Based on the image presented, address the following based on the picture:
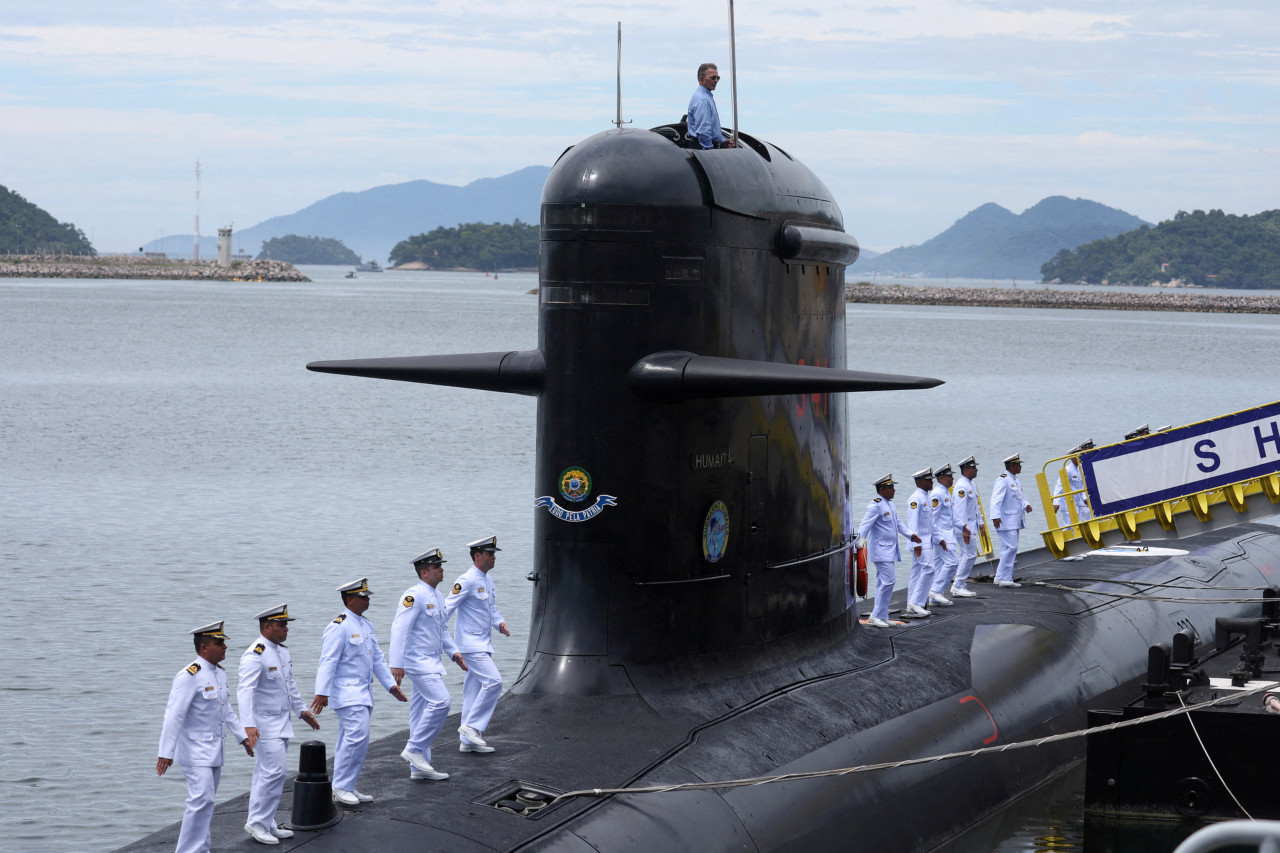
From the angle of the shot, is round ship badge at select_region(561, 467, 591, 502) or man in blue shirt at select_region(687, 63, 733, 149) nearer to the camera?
round ship badge at select_region(561, 467, 591, 502)

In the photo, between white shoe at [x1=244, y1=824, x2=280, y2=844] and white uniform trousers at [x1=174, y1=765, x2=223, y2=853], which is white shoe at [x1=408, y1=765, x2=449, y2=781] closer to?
white shoe at [x1=244, y1=824, x2=280, y2=844]

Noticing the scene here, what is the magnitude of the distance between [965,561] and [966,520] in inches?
21.3

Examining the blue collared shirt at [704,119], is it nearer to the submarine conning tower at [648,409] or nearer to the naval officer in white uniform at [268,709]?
the submarine conning tower at [648,409]

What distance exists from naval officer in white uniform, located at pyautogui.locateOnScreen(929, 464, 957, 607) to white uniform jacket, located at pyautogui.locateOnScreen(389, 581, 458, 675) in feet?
27.1

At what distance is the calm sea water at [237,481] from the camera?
56.1ft

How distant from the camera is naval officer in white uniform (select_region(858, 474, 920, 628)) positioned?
15883 mm

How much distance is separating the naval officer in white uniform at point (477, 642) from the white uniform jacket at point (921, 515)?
7990 mm

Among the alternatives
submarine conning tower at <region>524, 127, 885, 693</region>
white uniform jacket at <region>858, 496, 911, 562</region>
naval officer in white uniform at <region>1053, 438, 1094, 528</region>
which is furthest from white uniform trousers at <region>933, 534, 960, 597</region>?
submarine conning tower at <region>524, 127, 885, 693</region>

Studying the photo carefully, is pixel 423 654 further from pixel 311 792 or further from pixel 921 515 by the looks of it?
pixel 921 515

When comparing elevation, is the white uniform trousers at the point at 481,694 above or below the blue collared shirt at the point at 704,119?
below

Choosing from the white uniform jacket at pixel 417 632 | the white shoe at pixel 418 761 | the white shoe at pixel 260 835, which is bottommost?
the white shoe at pixel 260 835

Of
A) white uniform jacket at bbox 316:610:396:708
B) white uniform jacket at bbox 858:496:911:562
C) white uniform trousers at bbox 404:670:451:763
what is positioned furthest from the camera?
white uniform jacket at bbox 858:496:911:562

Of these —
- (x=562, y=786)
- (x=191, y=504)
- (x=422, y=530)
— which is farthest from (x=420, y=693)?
(x=191, y=504)

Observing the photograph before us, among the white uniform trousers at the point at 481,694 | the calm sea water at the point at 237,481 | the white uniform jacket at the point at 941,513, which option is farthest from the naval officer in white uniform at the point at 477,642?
the white uniform jacket at the point at 941,513
